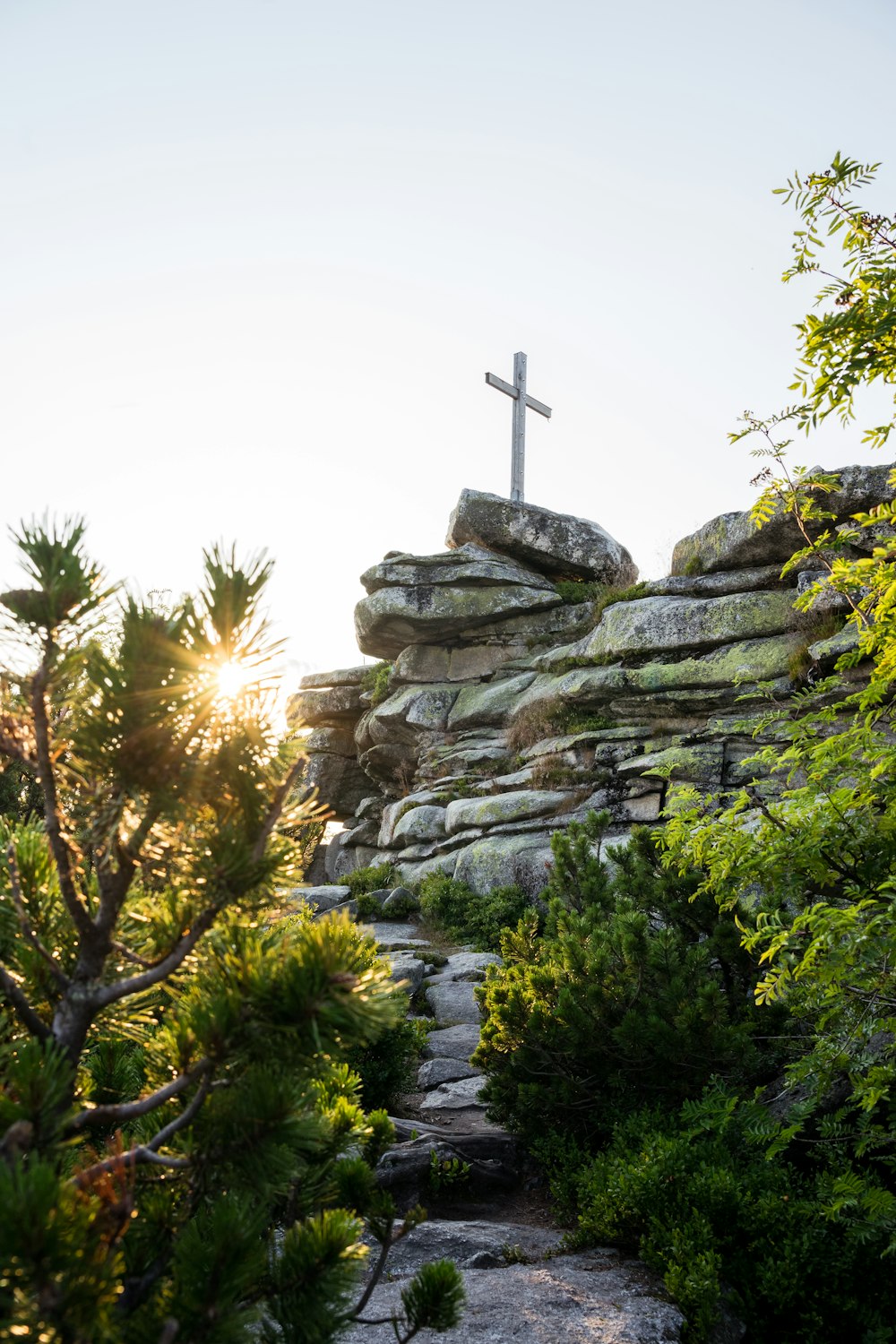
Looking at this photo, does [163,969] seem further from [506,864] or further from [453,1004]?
[506,864]

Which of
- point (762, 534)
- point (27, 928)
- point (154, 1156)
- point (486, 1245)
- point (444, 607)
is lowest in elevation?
point (486, 1245)

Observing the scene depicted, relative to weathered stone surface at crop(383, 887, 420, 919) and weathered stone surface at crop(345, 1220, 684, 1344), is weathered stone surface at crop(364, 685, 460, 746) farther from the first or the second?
weathered stone surface at crop(345, 1220, 684, 1344)

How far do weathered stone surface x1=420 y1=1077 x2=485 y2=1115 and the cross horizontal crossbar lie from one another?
18.0 meters

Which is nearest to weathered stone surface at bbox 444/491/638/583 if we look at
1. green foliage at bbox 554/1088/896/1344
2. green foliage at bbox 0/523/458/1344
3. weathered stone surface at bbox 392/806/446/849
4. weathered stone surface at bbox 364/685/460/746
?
weathered stone surface at bbox 364/685/460/746

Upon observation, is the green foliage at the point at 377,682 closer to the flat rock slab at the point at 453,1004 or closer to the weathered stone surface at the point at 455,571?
the weathered stone surface at the point at 455,571

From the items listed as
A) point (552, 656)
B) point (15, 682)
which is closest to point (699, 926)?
point (15, 682)

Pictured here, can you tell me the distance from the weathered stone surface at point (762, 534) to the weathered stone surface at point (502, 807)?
5.58 meters

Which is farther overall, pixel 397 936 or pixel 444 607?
pixel 444 607

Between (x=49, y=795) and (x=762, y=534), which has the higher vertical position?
(x=762, y=534)

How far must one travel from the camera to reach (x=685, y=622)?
16.3 metres

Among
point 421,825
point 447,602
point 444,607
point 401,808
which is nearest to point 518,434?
point 447,602

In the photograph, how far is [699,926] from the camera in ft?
22.4

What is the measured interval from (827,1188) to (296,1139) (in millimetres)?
3960

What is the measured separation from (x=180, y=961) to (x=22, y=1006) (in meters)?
0.33
